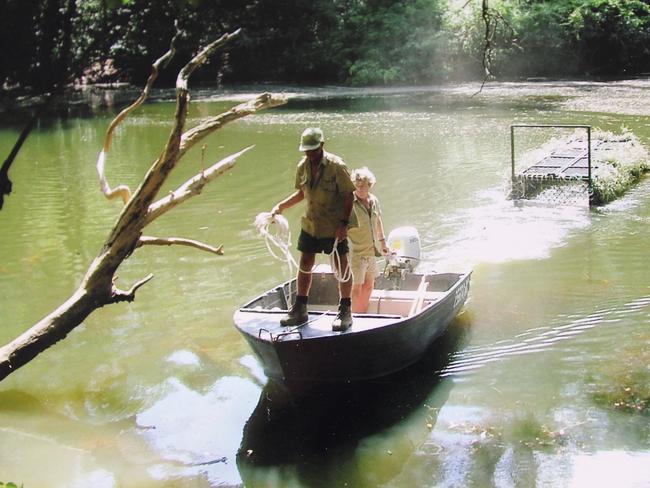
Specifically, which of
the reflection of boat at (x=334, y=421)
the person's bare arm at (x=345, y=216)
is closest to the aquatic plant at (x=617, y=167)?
the reflection of boat at (x=334, y=421)

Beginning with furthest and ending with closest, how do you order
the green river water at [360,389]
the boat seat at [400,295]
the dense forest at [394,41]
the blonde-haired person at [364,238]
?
the dense forest at [394,41] → the boat seat at [400,295] → the blonde-haired person at [364,238] → the green river water at [360,389]

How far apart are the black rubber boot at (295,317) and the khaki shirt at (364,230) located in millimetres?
924

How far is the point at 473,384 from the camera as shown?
7.45 metres

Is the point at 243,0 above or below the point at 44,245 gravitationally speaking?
above

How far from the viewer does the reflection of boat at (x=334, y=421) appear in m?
6.26

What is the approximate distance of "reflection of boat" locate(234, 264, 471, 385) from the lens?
22.2ft

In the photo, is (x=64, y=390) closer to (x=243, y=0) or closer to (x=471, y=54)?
(x=471, y=54)

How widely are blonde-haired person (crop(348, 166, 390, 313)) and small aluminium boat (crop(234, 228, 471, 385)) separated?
328mm

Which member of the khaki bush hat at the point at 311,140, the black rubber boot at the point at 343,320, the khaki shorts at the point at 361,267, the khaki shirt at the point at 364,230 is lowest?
the black rubber boot at the point at 343,320

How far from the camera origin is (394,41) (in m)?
35.4

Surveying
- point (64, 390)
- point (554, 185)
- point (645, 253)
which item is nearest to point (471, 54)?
point (554, 185)

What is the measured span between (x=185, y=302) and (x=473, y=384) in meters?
3.68

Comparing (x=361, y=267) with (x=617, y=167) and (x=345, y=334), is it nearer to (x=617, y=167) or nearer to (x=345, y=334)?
(x=345, y=334)

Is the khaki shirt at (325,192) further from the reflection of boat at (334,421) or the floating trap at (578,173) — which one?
the floating trap at (578,173)
